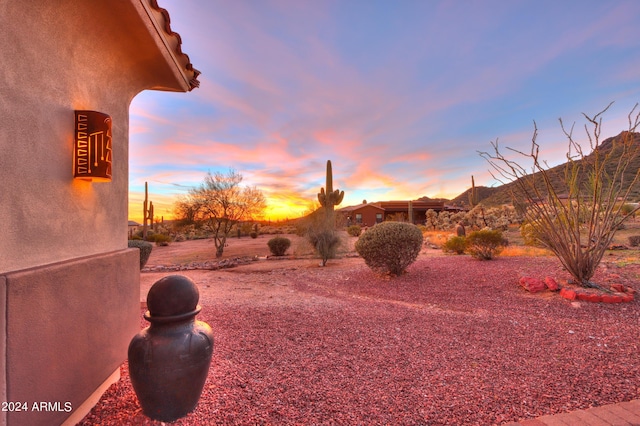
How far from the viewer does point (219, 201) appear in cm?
1862

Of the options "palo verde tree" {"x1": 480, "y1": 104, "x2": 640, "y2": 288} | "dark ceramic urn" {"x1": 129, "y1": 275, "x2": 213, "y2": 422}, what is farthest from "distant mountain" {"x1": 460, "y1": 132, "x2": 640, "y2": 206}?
"dark ceramic urn" {"x1": 129, "y1": 275, "x2": 213, "y2": 422}

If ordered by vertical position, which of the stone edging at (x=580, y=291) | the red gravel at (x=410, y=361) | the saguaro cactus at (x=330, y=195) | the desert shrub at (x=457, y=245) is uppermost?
the saguaro cactus at (x=330, y=195)

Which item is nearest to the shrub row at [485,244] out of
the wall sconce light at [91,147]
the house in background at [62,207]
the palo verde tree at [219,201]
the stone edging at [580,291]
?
the stone edging at [580,291]

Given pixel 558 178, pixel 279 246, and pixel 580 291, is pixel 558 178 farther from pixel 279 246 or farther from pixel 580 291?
pixel 279 246

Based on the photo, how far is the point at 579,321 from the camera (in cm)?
435

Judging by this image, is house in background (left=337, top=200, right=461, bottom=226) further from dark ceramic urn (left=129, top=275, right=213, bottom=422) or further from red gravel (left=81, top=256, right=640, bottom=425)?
dark ceramic urn (left=129, top=275, right=213, bottom=422)

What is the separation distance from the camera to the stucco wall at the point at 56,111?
5.37 ft

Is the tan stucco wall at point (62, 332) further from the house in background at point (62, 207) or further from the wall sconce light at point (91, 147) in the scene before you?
the wall sconce light at point (91, 147)

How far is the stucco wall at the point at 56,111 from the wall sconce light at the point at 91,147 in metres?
0.06

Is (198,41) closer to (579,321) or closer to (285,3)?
(285,3)

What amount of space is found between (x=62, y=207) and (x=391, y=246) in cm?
665

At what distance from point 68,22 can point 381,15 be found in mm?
7163

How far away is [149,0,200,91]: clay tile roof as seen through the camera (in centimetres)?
274

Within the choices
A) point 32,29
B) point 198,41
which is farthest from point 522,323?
point 198,41
